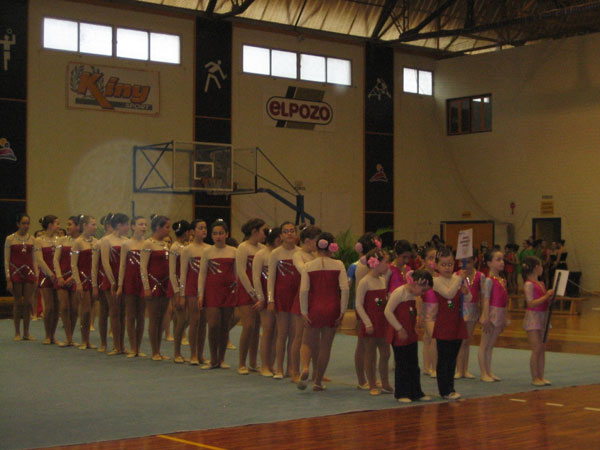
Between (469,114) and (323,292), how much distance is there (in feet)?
66.6

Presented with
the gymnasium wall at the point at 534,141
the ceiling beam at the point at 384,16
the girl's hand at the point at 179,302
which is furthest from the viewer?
the ceiling beam at the point at 384,16

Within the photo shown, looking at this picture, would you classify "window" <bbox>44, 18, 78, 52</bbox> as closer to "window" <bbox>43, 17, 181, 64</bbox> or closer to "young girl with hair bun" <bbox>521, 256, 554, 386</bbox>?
"window" <bbox>43, 17, 181, 64</bbox>

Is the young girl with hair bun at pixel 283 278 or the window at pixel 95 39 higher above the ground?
the window at pixel 95 39

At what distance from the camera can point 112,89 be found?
70.5ft

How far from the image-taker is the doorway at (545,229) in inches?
981

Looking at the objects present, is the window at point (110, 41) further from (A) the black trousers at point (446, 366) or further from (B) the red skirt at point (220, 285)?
(A) the black trousers at point (446, 366)

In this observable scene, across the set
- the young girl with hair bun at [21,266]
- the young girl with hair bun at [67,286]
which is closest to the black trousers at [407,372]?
the young girl with hair bun at [67,286]

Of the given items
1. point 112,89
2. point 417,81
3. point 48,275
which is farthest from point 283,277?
point 417,81

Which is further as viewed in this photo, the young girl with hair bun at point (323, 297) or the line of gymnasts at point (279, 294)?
the young girl with hair bun at point (323, 297)

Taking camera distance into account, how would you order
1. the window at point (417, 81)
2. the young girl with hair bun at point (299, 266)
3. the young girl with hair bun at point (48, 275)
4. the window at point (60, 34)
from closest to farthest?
the young girl with hair bun at point (299, 266) → the young girl with hair bun at point (48, 275) → the window at point (60, 34) → the window at point (417, 81)

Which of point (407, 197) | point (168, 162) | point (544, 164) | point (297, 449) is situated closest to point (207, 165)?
point (168, 162)

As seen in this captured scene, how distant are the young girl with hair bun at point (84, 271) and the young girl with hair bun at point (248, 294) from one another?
2.95 metres

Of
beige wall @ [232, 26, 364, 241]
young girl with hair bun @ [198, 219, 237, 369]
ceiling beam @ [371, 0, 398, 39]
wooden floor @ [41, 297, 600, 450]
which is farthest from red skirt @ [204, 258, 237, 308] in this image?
ceiling beam @ [371, 0, 398, 39]

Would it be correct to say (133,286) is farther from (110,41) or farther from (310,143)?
(310,143)
